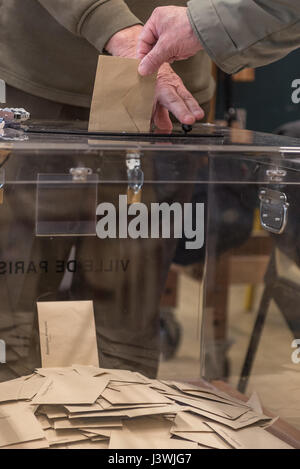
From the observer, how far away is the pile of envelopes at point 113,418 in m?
1.00

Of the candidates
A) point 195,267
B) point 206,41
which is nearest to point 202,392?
point 195,267

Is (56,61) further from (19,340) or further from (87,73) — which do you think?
(19,340)

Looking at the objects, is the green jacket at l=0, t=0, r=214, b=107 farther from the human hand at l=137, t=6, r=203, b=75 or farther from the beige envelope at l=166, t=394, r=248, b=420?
the beige envelope at l=166, t=394, r=248, b=420

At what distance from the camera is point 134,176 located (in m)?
1.14

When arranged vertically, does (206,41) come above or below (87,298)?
above

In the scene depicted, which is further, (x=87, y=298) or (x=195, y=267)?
(x=195, y=267)

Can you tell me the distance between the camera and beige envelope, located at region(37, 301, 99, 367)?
4.15 ft

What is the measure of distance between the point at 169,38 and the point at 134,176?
0.26m

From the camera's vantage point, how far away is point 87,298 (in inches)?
54.3

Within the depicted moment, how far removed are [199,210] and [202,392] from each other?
0.32 m

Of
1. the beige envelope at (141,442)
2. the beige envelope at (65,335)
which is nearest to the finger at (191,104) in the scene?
the beige envelope at (65,335)

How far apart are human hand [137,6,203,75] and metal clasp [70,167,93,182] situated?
23 centimetres
